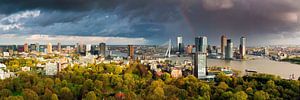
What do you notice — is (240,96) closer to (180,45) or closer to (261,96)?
(261,96)

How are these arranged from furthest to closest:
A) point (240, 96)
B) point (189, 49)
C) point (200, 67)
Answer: point (189, 49) → point (200, 67) → point (240, 96)

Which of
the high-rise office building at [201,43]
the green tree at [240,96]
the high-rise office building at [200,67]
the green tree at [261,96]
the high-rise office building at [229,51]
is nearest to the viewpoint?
the green tree at [240,96]

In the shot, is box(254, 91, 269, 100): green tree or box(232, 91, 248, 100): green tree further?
box(254, 91, 269, 100): green tree

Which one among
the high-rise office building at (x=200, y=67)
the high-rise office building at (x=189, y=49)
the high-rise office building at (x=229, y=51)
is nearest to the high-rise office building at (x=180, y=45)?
the high-rise office building at (x=189, y=49)

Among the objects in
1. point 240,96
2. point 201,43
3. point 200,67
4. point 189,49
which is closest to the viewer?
point 240,96

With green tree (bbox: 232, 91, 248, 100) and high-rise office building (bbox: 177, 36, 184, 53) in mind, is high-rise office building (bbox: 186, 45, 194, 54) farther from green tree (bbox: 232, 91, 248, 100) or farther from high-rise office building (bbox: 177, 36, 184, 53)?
green tree (bbox: 232, 91, 248, 100)

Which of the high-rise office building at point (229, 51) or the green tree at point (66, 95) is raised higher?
the high-rise office building at point (229, 51)

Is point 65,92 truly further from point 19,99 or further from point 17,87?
point 17,87

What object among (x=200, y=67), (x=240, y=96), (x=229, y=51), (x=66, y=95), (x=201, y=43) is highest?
(x=201, y=43)

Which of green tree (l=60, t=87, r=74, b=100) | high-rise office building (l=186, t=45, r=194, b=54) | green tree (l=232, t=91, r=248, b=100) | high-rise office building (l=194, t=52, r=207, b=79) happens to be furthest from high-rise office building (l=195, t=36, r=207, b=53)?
green tree (l=60, t=87, r=74, b=100)

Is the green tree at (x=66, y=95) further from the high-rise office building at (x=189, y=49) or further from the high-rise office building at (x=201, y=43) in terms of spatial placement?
the high-rise office building at (x=189, y=49)

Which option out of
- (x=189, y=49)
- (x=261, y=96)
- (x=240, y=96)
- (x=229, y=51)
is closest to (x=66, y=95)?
(x=240, y=96)

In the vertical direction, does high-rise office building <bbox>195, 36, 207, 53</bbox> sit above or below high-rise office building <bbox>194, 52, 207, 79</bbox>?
above

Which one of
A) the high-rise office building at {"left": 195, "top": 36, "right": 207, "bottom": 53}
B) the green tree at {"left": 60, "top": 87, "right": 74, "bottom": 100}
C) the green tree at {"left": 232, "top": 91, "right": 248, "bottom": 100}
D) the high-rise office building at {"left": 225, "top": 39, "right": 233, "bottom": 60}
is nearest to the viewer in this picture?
the green tree at {"left": 232, "top": 91, "right": 248, "bottom": 100}
